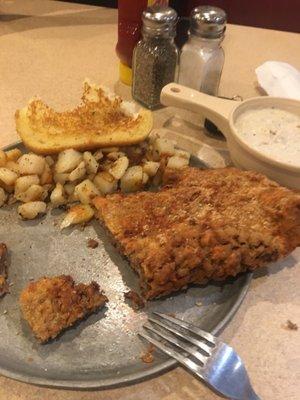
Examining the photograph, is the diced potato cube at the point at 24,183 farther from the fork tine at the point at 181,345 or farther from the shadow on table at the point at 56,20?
the shadow on table at the point at 56,20

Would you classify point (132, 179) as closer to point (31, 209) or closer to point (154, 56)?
point (31, 209)

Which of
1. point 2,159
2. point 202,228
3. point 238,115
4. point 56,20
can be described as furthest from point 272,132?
point 56,20

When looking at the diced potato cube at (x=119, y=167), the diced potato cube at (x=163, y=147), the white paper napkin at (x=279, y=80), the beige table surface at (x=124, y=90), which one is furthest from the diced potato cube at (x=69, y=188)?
the white paper napkin at (x=279, y=80)

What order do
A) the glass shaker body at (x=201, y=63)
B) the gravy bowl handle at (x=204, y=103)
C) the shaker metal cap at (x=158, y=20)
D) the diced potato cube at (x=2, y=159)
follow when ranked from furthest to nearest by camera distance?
the glass shaker body at (x=201, y=63)
the shaker metal cap at (x=158, y=20)
the gravy bowl handle at (x=204, y=103)
the diced potato cube at (x=2, y=159)

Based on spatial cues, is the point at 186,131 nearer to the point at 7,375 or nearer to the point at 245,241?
the point at 245,241

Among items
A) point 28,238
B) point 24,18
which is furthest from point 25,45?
point 28,238

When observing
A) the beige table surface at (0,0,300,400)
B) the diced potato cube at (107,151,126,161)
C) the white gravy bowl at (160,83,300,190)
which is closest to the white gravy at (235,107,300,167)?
the white gravy bowl at (160,83,300,190)
